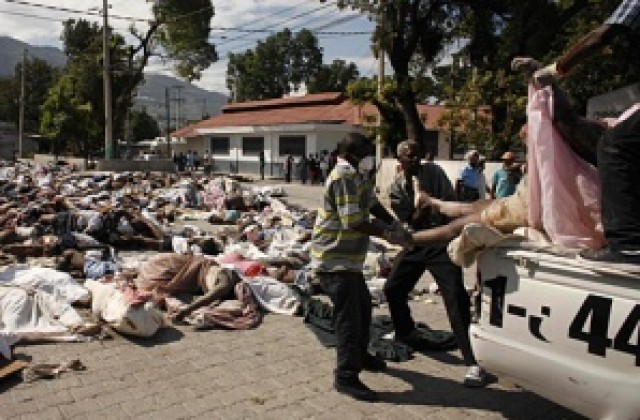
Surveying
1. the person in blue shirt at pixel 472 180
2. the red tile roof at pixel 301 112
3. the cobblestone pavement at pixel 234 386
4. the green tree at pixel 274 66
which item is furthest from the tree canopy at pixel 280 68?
the cobblestone pavement at pixel 234 386

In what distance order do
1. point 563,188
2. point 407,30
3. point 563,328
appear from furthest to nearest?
point 407,30, point 563,188, point 563,328

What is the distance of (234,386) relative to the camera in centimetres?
435

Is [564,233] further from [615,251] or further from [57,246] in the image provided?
[57,246]

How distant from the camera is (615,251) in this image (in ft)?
8.89

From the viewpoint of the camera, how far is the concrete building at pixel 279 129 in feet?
99.1

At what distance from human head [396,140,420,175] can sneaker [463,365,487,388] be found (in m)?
1.56

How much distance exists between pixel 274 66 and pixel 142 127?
2459 cm

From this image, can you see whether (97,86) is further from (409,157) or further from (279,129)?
(409,157)

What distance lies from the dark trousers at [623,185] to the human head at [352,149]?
1.71 metres

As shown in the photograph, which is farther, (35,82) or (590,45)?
(35,82)

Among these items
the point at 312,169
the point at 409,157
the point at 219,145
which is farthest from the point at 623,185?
the point at 219,145

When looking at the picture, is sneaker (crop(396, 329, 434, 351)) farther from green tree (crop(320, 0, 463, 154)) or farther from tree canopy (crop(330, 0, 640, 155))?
green tree (crop(320, 0, 463, 154))

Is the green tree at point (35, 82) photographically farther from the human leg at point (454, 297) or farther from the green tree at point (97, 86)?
the human leg at point (454, 297)

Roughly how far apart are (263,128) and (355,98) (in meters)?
15.7
